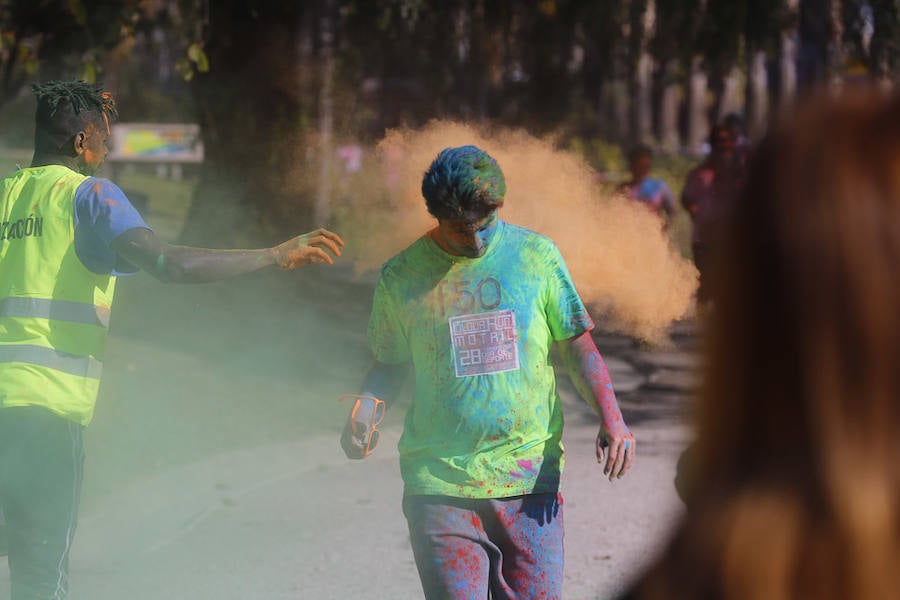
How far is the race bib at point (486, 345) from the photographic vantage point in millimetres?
3561

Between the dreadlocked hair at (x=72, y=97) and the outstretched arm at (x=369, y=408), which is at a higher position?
the dreadlocked hair at (x=72, y=97)

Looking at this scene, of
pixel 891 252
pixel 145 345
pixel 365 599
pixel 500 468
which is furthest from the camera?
pixel 145 345

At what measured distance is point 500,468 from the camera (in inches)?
139

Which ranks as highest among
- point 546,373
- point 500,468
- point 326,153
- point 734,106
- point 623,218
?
point 734,106

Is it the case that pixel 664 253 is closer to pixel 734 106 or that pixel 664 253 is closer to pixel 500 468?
pixel 500 468

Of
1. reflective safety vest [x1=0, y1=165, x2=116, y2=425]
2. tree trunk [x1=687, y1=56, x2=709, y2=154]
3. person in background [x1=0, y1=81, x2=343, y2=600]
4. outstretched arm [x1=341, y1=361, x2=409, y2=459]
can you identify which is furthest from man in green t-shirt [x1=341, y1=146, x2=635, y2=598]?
tree trunk [x1=687, y1=56, x2=709, y2=154]

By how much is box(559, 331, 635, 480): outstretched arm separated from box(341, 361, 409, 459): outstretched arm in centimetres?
53

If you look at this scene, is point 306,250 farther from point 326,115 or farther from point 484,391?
point 326,115

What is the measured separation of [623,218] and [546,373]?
4.36m

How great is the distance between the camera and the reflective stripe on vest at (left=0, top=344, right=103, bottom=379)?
367cm

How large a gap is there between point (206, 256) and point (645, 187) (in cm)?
749

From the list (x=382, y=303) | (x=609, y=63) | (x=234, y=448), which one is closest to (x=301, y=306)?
(x=234, y=448)

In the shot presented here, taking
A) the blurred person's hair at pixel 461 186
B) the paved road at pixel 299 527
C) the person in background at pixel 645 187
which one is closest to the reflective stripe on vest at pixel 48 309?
the blurred person's hair at pixel 461 186

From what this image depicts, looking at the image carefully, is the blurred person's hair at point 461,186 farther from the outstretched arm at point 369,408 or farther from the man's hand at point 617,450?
the man's hand at point 617,450
